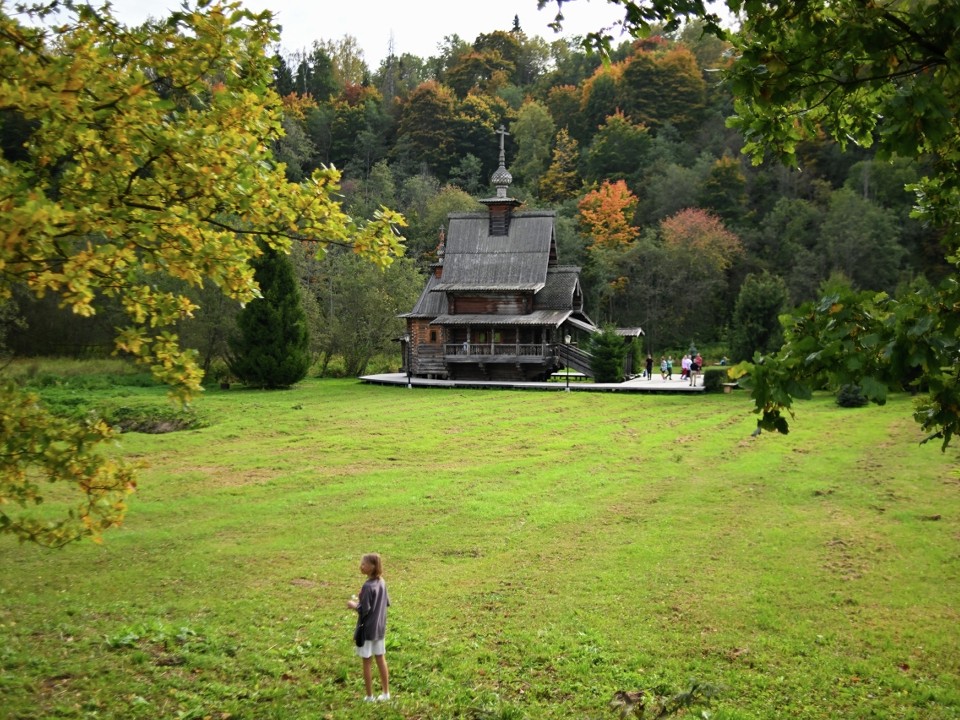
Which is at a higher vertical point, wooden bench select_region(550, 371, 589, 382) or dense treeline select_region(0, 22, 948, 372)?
dense treeline select_region(0, 22, 948, 372)

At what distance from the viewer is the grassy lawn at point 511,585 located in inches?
254

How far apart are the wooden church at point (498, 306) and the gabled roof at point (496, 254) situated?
53 millimetres

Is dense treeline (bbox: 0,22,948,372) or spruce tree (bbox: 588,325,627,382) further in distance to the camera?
dense treeline (bbox: 0,22,948,372)

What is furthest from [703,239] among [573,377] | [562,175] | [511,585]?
[511,585]

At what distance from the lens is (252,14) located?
18.1 feet

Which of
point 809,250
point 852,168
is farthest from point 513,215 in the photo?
point 852,168

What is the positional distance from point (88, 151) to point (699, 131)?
6336 centimetres

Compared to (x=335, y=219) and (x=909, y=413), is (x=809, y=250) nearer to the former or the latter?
(x=909, y=413)

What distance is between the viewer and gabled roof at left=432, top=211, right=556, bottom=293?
38281 millimetres

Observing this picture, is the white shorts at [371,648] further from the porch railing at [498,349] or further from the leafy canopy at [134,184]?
the porch railing at [498,349]

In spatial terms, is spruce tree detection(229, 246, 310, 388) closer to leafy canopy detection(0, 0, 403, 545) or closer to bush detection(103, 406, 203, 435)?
bush detection(103, 406, 203, 435)

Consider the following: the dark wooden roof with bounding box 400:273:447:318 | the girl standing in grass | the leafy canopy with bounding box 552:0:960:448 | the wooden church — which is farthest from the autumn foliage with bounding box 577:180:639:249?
the leafy canopy with bounding box 552:0:960:448

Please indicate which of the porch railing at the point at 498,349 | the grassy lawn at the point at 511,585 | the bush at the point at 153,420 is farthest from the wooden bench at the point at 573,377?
the bush at the point at 153,420

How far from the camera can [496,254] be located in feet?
129
